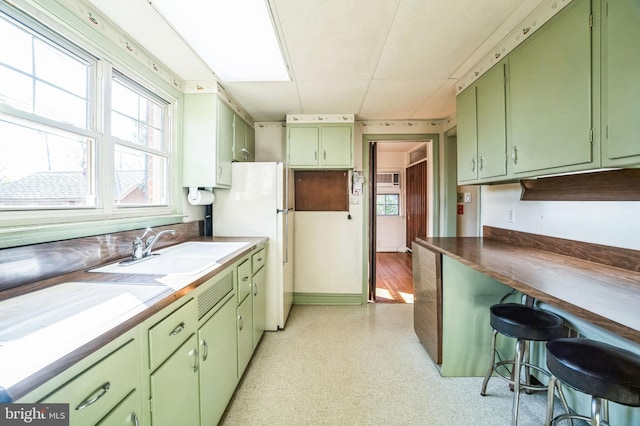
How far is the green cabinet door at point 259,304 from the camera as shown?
2170 millimetres

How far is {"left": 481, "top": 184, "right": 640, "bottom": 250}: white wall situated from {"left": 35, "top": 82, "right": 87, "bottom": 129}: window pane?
2977mm

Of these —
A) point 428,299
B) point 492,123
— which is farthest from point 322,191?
point 492,123

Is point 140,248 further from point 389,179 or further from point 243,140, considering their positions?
point 389,179

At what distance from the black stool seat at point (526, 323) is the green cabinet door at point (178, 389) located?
1.63 meters

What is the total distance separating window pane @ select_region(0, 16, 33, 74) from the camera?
110cm

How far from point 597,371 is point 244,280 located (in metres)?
1.86

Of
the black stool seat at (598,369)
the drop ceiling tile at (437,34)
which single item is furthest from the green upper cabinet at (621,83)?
the black stool seat at (598,369)

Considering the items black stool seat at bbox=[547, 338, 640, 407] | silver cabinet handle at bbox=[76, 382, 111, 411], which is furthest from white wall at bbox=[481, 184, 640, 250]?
silver cabinet handle at bbox=[76, 382, 111, 411]

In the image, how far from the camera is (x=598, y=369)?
35.5 inches

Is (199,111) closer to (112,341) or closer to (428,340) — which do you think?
(112,341)

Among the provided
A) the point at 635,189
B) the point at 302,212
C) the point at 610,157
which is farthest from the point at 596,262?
the point at 302,212

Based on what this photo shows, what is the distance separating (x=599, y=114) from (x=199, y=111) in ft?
8.85

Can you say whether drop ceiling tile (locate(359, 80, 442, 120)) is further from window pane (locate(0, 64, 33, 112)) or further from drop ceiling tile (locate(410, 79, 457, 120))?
window pane (locate(0, 64, 33, 112))

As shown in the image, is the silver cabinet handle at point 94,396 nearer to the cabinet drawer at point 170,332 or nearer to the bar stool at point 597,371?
the cabinet drawer at point 170,332
